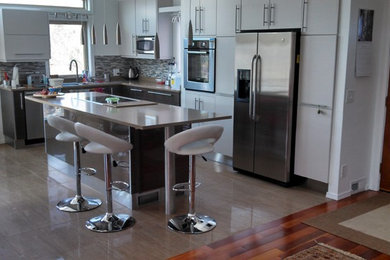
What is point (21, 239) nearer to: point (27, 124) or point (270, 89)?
point (270, 89)

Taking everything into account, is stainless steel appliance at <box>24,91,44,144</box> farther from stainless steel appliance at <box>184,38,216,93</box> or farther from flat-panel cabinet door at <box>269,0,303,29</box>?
flat-panel cabinet door at <box>269,0,303,29</box>

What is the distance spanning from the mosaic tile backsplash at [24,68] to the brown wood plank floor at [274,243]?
5131 mm

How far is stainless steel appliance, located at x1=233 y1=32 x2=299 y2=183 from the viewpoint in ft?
15.4

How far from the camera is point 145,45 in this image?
24.4 feet

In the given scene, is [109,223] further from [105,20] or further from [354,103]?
[105,20]

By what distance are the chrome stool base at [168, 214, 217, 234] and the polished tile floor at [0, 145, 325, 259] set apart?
0.22 ft

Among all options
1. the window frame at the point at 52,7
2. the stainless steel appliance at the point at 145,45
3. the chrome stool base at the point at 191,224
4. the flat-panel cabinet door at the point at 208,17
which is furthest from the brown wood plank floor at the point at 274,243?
the window frame at the point at 52,7

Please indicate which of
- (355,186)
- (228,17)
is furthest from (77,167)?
(355,186)

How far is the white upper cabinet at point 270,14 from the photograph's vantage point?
15.2ft

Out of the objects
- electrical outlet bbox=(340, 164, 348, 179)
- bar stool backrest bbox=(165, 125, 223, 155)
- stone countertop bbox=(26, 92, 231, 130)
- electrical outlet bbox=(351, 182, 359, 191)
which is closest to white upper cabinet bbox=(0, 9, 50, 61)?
stone countertop bbox=(26, 92, 231, 130)

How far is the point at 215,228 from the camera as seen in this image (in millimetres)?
3850

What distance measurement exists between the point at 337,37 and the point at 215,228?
7.36 feet

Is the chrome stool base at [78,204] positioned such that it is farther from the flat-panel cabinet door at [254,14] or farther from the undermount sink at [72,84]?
the undermount sink at [72,84]

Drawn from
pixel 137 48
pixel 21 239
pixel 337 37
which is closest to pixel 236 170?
pixel 337 37
